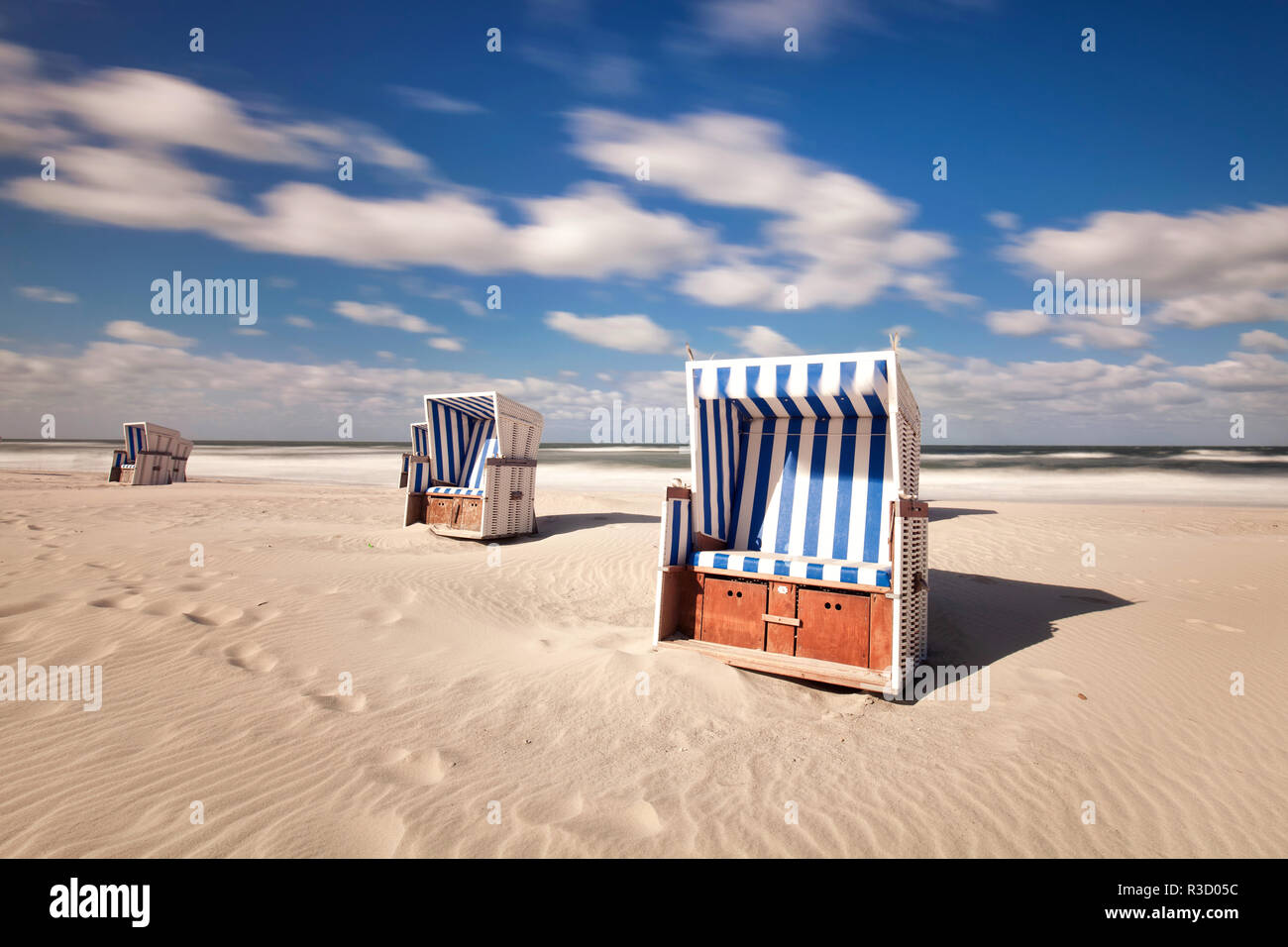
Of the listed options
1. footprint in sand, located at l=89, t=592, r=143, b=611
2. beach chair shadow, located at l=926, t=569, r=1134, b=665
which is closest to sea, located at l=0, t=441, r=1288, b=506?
beach chair shadow, located at l=926, t=569, r=1134, b=665

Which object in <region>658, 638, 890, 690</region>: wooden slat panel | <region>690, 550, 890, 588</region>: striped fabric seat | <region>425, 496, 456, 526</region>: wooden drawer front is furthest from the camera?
<region>425, 496, 456, 526</region>: wooden drawer front

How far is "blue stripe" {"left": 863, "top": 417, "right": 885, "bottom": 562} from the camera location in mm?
5781

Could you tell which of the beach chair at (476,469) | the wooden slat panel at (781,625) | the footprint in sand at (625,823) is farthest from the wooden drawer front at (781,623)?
the beach chair at (476,469)

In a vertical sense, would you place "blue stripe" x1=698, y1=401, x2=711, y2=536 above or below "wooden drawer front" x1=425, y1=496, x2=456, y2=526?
above

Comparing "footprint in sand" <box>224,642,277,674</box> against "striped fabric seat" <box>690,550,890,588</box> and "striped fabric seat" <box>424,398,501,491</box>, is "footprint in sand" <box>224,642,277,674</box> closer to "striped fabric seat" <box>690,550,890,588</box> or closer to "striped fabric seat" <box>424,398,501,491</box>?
"striped fabric seat" <box>690,550,890,588</box>

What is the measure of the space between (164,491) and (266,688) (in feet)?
55.9

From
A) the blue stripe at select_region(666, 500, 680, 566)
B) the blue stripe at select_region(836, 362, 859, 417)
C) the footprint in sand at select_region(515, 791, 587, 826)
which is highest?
the blue stripe at select_region(836, 362, 859, 417)

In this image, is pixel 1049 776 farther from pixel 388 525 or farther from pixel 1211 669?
pixel 388 525

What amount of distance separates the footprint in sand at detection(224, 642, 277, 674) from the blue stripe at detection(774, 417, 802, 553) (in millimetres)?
4488

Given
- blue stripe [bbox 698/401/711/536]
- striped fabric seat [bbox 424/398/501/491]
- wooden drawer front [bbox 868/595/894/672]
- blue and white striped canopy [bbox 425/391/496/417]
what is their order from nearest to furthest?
wooden drawer front [bbox 868/595/894/672] < blue stripe [bbox 698/401/711/536] < blue and white striped canopy [bbox 425/391/496/417] < striped fabric seat [bbox 424/398/501/491]

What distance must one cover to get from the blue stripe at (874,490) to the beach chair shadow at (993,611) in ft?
3.65

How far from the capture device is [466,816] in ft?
10.3
